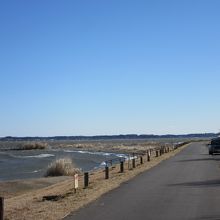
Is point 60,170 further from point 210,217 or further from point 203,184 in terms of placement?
point 210,217

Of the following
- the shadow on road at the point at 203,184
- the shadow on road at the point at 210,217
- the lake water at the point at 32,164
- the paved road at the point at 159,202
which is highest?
the lake water at the point at 32,164

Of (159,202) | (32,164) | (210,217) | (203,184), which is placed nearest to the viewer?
(210,217)

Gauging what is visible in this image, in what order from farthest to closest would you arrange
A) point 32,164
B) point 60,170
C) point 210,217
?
point 32,164
point 60,170
point 210,217

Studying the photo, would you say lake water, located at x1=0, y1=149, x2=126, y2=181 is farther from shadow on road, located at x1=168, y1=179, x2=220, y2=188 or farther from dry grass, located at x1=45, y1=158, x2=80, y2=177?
shadow on road, located at x1=168, y1=179, x2=220, y2=188

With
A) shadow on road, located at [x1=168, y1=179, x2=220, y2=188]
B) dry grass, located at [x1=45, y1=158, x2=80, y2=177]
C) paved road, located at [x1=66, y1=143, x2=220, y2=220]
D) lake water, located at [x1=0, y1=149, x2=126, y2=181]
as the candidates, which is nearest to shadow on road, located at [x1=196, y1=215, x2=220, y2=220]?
paved road, located at [x1=66, y1=143, x2=220, y2=220]

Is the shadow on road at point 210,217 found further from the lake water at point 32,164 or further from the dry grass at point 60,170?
the lake water at point 32,164

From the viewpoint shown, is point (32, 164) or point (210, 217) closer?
point (210, 217)

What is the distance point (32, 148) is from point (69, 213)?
5072 inches

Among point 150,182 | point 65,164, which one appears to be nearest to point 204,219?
point 150,182

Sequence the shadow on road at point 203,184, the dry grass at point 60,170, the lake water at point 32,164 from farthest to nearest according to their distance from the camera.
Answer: the lake water at point 32,164
the dry grass at point 60,170
the shadow on road at point 203,184

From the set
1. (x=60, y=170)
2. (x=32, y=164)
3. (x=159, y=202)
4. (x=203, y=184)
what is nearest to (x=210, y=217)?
(x=159, y=202)

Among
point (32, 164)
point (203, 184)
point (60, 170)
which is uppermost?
point (32, 164)

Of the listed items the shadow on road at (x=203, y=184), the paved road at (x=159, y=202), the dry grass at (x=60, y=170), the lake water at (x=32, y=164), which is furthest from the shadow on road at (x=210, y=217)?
the lake water at (x=32, y=164)

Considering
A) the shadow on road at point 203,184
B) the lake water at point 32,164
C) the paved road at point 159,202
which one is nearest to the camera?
the paved road at point 159,202
